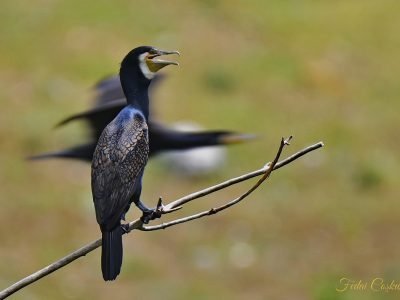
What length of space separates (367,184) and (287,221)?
3.04 ft

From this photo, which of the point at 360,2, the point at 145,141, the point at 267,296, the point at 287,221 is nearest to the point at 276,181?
the point at 287,221

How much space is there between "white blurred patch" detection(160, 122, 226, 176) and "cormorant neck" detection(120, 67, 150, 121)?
5.81 m

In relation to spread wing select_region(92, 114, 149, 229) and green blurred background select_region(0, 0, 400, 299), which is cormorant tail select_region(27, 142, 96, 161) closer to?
green blurred background select_region(0, 0, 400, 299)

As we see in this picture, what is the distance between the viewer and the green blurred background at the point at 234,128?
27.1ft

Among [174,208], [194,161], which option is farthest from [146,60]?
[194,161]

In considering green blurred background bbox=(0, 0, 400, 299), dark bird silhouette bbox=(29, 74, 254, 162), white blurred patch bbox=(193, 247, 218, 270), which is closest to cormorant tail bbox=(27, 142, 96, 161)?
dark bird silhouette bbox=(29, 74, 254, 162)

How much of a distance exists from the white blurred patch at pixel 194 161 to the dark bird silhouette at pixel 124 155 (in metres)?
5.85

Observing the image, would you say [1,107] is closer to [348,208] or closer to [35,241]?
[35,241]

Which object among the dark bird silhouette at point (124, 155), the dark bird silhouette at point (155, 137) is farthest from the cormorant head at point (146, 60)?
the dark bird silhouette at point (155, 137)

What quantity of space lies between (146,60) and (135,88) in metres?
0.11

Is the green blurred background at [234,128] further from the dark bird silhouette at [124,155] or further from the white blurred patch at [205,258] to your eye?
the dark bird silhouette at [124,155]

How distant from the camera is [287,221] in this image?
9.05 metres

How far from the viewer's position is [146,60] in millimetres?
3523

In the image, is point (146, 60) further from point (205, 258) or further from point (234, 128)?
point (234, 128)
